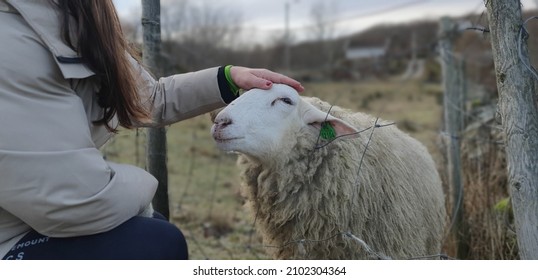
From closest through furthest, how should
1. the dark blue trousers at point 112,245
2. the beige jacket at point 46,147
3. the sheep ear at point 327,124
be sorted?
the beige jacket at point 46,147, the dark blue trousers at point 112,245, the sheep ear at point 327,124

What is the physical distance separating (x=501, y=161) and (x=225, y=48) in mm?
12695

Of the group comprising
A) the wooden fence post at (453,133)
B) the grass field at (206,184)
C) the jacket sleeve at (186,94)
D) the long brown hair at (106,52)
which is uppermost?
the long brown hair at (106,52)

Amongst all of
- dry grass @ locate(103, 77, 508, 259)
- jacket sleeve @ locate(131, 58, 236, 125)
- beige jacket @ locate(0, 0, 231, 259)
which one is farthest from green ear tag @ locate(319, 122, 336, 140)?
beige jacket @ locate(0, 0, 231, 259)

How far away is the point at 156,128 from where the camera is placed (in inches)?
122

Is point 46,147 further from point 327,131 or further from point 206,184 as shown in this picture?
point 206,184

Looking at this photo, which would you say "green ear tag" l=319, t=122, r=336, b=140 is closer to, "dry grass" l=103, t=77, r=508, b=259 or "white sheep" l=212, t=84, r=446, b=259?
"white sheep" l=212, t=84, r=446, b=259

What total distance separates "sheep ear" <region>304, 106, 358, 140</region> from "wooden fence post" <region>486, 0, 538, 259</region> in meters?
0.84

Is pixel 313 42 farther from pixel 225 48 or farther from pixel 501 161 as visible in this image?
pixel 501 161

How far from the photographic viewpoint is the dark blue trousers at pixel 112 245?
1983 millimetres

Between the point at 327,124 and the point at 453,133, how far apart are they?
→ 206cm

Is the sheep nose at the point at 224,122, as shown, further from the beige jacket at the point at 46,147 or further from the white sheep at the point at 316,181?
the beige jacket at the point at 46,147

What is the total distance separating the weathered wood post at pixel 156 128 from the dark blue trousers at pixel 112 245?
1.03 metres

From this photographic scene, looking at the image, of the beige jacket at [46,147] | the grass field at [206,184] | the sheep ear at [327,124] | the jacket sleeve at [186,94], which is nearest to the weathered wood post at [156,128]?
the grass field at [206,184]

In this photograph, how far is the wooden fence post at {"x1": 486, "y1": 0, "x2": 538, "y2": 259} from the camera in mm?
1874
